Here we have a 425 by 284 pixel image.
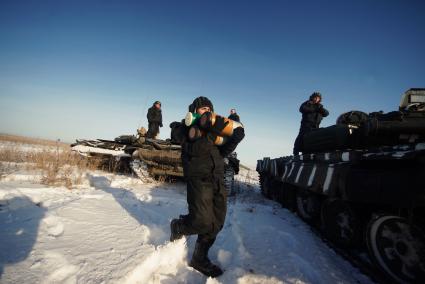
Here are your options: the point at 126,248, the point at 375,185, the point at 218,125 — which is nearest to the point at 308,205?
the point at 375,185

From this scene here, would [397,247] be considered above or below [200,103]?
below

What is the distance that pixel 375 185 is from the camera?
267cm

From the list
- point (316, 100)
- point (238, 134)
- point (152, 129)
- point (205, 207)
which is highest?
point (316, 100)

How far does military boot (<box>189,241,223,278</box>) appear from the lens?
2.34 meters

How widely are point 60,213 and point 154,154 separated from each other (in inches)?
164

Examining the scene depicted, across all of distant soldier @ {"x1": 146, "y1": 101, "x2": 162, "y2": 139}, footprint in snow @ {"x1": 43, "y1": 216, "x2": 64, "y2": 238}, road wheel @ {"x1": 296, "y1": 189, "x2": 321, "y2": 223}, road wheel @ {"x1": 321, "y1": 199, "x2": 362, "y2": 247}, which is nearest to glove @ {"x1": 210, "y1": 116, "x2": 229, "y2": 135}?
footprint in snow @ {"x1": 43, "y1": 216, "x2": 64, "y2": 238}

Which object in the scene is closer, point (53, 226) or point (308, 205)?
point (53, 226)

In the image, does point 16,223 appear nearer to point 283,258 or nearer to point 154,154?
point 283,258

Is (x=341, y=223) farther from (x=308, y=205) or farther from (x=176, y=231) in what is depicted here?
(x=176, y=231)

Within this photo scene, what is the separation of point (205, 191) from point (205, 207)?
0.15 metres

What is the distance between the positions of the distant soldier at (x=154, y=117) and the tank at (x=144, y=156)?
1662 mm

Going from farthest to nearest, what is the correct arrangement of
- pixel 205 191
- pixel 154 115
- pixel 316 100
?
pixel 154 115 < pixel 316 100 < pixel 205 191

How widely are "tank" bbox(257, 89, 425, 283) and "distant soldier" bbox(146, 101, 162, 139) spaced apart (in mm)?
6712

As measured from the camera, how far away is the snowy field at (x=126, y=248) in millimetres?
1947
